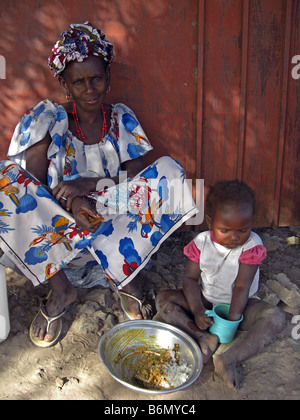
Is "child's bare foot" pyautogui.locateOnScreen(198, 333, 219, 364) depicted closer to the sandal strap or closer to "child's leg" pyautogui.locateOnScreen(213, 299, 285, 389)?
"child's leg" pyautogui.locateOnScreen(213, 299, 285, 389)

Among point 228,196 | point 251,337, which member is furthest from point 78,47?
point 251,337

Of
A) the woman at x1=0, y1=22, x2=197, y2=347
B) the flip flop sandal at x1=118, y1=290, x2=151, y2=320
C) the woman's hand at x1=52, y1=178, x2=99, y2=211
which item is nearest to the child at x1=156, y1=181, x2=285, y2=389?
the flip flop sandal at x1=118, y1=290, x2=151, y2=320

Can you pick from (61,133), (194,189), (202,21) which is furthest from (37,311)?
(202,21)

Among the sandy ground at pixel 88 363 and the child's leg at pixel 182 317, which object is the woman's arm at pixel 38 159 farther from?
the child's leg at pixel 182 317

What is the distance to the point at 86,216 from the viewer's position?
77.8 inches

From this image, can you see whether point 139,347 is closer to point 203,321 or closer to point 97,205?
point 203,321

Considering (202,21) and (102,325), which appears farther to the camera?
(202,21)

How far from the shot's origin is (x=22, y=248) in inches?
77.9

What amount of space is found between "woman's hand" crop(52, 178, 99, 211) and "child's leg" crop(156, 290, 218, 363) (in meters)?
0.70

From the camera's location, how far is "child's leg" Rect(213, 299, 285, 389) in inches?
A: 68.4

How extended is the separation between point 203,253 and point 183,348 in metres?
0.48

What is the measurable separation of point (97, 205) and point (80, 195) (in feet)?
0.34

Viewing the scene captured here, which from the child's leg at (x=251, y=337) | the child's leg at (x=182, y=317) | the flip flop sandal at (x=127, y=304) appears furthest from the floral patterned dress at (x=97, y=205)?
the child's leg at (x=251, y=337)
